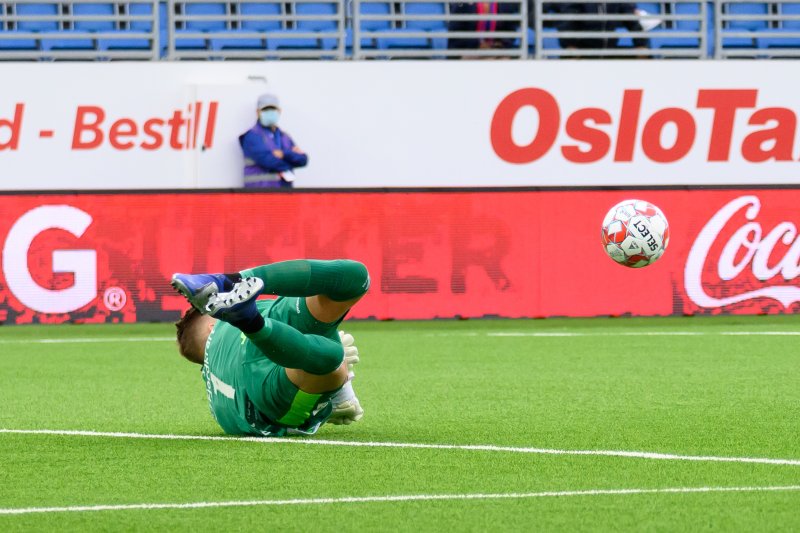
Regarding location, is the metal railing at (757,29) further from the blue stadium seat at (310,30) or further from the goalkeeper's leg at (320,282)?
the goalkeeper's leg at (320,282)

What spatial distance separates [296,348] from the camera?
5.93 metres

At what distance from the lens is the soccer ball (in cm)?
989

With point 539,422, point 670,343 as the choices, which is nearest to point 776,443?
point 539,422

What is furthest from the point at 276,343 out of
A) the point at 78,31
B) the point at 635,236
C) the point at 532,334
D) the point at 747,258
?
the point at 78,31

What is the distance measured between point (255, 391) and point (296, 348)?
0.65m

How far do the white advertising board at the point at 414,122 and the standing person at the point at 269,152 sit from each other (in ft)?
3.14

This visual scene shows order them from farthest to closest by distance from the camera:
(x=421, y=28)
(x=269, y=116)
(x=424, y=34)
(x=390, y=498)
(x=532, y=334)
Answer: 1. (x=421, y=28)
2. (x=424, y=34)
3. (x=269, y=116)
4. (x=532, y=334)
5. (x=390, y=498)

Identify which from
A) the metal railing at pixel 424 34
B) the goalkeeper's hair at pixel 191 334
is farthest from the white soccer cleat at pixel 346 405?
the metal railing at pixel 424 34

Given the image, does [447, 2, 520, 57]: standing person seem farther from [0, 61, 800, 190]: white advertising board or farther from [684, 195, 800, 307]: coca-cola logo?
[684, 195, 800, 307]: coca-cola logo

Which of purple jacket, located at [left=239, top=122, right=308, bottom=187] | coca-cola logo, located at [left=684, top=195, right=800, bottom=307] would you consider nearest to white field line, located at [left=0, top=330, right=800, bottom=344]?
coca-cola logo, located at [left=684, top=195, right=800, bottom=307]

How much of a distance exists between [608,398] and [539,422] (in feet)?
3.96

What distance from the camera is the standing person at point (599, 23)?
763 inches

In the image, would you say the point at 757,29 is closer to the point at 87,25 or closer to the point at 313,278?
the point at 87,25

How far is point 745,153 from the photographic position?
1934 centimetres
